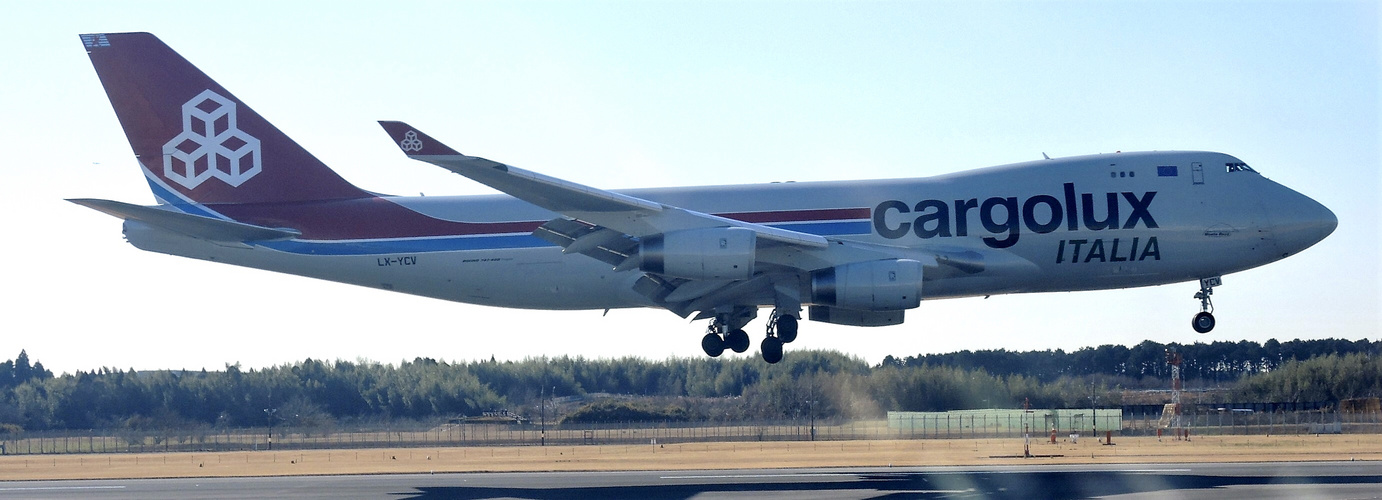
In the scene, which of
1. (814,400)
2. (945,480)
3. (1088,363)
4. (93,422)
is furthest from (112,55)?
(1088,363)

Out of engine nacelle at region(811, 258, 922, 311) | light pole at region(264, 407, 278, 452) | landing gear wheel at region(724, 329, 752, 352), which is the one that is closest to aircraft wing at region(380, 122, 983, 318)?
engine nacelle at region(811, 258, 922, 311)

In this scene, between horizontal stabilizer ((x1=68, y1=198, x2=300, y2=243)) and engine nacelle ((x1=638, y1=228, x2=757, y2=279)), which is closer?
engine nacelle ((x1=638, y1=228, x2=757, y2=279))

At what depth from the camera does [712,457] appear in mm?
48625

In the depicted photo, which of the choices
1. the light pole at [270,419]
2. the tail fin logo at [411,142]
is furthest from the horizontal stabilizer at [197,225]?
the light pole at [270,419]

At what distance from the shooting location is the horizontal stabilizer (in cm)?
3572

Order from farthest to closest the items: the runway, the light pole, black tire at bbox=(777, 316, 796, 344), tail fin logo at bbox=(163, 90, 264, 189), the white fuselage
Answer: the light pole
tail fin logo at bbox=(163, 90, 264, 189)
black tire at bbox=(777, 316, 796, 344)
the white fuselage
the runway

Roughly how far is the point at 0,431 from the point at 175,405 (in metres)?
10.3

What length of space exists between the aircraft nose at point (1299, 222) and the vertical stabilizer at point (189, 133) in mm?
27022

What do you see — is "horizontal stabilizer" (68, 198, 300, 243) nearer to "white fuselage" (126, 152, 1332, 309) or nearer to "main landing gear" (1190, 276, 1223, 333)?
"white fuselage" (126, 152, 1332, 309)

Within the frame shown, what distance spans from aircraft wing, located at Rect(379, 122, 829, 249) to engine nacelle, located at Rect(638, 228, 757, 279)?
33 centimetres

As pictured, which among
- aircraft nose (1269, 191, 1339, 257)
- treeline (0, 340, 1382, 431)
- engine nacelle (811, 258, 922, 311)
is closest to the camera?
engine nacelle (811, 258, 922, 311)

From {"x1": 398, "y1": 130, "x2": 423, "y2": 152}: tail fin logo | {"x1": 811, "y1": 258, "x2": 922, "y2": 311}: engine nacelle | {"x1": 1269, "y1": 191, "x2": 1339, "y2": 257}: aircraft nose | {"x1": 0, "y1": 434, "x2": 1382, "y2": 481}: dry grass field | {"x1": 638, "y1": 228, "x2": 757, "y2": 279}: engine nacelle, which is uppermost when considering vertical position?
{"x1": 398, "y1": 130, "x2": 423, "y2": 152}: tail fin logo

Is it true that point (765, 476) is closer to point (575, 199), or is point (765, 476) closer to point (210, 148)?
point (575, 199)

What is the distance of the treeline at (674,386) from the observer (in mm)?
60469
